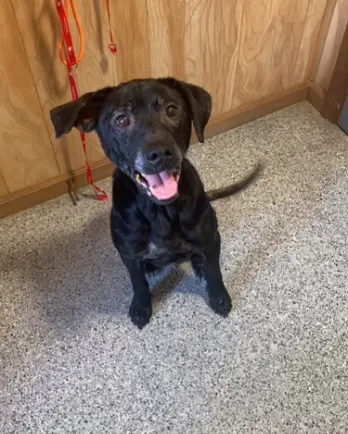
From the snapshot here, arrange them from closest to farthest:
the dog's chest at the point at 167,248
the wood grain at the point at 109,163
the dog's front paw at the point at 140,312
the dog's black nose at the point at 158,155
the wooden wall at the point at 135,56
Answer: the dog's black nose at the point at 158,155 → the dog's chest at the point at 167,248 → the wooden wall at the point at 135,56 → the dog's front paw at the point at 140,312 → the wood grain at the point at 109,163

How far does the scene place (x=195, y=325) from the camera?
1569mm

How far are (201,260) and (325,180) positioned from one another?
2.16ft

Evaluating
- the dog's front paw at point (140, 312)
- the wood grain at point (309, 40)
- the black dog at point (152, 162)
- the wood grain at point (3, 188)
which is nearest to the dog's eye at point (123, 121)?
the black dog at point (152, 162)

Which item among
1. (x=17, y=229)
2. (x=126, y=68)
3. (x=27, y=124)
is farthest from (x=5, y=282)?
(x=126, y=68)

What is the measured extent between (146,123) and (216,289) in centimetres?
64

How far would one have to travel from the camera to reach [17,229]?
1853 mm

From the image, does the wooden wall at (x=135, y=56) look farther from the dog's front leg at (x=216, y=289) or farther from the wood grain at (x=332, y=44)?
the dog's front leg at (x=216, y=289)

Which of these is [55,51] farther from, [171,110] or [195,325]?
[195,325]

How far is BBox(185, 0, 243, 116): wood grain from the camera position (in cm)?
163

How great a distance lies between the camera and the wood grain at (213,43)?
1634 millimetres

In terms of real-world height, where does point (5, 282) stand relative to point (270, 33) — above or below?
below

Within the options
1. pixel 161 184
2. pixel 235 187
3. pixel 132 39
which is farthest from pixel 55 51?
pixel 235 187

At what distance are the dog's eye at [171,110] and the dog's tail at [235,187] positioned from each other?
0.68 m

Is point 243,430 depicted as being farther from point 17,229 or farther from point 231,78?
point 231,78
